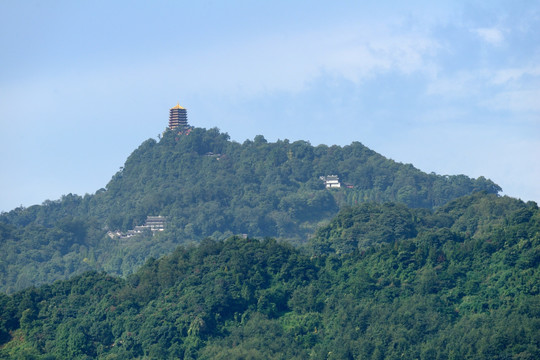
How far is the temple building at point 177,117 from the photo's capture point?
135 metres

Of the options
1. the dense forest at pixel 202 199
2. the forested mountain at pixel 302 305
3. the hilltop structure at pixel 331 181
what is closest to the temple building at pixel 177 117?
the dense forest at pixel 202 199

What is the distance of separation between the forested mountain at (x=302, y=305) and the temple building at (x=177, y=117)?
66.6 m

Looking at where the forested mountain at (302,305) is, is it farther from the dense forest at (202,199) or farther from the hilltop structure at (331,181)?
the hilltop structure at (331,181)

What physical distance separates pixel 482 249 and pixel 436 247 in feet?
11.0

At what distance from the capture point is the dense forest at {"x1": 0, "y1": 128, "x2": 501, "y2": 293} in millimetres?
109375

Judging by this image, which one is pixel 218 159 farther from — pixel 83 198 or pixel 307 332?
pixel 307 332

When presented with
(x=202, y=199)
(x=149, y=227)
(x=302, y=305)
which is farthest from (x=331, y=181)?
(x=302, y=305)

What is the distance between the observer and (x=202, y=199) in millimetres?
118062

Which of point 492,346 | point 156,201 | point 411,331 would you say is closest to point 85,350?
point 411,331

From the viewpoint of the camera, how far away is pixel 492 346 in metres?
53.5

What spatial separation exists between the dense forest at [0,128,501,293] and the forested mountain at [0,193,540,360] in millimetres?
39042

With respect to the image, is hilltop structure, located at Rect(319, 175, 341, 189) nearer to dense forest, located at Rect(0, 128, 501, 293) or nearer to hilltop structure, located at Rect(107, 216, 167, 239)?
dense forest, located at Rect(0, 128, 501, 293)

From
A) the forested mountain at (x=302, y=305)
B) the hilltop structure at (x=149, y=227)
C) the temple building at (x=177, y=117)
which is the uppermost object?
the temple building at (x=177, y=117)

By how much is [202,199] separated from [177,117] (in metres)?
20.0
